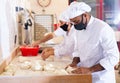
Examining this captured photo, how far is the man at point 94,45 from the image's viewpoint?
1.73 metres

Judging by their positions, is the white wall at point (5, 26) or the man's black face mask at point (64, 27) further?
the man's black face mask at point (64, 27)

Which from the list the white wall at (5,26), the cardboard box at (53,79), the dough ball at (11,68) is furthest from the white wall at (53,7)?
the cardboard box at (53,79)

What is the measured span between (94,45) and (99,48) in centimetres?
4

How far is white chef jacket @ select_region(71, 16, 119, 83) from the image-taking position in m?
1.73

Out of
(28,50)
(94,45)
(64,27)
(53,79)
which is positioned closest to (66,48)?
(64,27)

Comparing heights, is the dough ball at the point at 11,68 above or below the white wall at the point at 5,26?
below

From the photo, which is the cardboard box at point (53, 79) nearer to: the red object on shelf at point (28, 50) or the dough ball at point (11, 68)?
the dough ball at point (11, 68)

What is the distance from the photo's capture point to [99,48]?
186 cm

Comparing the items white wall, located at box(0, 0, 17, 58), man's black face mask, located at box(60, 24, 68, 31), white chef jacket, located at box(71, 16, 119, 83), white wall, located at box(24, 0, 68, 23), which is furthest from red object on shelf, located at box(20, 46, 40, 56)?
white wall, located at box(24, 0, 68, 23)

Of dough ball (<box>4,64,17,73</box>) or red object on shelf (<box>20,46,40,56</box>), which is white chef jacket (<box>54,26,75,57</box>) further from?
dough ball (<box>4,64,17,73</box>)

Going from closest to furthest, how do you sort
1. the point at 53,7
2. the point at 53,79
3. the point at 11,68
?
the point at 53,79, the point at 11,68, the point at 53,7

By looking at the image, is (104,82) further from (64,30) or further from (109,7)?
(109,7)

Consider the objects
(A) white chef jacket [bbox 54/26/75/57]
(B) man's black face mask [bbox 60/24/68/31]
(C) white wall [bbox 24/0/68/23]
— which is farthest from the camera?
(C) white wall [bbox 24/0/68/23]

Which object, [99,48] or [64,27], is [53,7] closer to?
[64,27]
